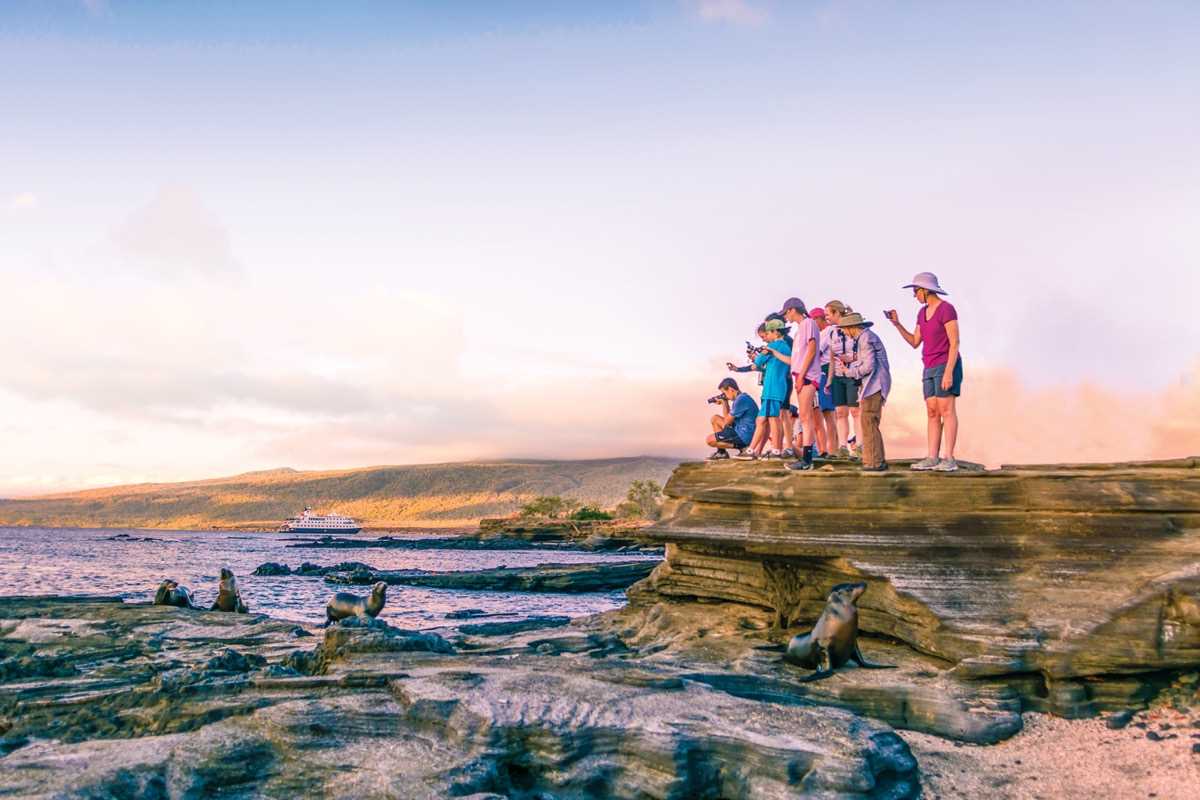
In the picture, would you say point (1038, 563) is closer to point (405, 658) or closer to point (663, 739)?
point (663, 739)

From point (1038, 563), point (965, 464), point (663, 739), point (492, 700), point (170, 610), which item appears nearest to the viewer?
point (663, 739)

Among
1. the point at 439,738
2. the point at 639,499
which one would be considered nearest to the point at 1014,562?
the point at 439,738

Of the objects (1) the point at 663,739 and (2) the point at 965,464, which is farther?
(2) the point at 965,464

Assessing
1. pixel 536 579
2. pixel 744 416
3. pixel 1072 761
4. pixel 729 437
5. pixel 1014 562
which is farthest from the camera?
pixel 536 579

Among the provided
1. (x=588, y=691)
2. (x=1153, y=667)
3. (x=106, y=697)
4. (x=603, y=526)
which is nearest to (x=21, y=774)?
(x=106, y=697)

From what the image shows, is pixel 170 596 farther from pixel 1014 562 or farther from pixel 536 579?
pixel 1014 562

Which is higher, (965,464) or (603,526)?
(965,464)

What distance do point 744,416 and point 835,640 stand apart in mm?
6962

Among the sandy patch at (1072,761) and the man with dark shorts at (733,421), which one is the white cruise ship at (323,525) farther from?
the sandy patch at (1072,761)

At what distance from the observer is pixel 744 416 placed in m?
17.8

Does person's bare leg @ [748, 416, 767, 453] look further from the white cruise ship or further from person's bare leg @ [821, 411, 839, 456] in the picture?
the white cruise ship

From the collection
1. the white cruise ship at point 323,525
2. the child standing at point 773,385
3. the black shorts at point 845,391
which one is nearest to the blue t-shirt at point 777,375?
the child standing at point 773,385

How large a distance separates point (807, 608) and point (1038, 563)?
407 cm

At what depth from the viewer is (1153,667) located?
1026 cm
